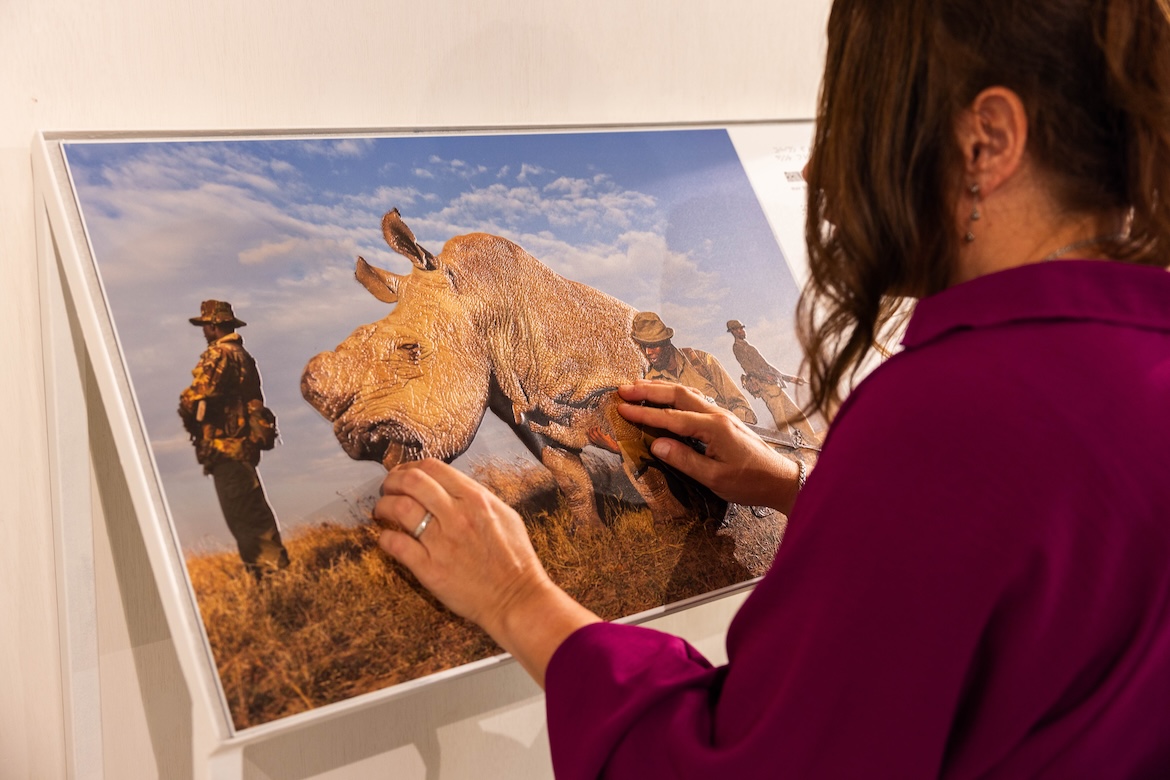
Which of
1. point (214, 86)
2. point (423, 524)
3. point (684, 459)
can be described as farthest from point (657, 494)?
point (214, 86)

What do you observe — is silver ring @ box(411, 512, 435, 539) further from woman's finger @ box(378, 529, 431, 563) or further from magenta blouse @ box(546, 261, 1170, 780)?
magenta blouse @ box(546, 261, 1170, 780)

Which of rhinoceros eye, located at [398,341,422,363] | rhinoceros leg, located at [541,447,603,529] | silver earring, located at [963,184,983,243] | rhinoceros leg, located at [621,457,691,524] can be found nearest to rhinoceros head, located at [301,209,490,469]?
rhinoceros eye, located at [398,341,422,363]

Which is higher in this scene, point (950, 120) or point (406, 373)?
point (950, 120)

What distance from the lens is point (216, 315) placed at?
3.35 feet

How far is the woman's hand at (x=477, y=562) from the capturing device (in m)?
0.98

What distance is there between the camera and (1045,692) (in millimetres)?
750

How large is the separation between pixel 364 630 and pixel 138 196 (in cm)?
52

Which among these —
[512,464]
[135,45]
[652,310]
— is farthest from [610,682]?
[135,45]

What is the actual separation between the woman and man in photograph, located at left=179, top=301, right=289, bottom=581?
0.27 m

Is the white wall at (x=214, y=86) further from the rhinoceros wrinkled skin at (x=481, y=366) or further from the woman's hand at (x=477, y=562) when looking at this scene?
the woman's hand at (x=477, y=562)

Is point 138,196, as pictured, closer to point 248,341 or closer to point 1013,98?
point 248,341

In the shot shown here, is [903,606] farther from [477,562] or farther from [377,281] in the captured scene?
[377,281]

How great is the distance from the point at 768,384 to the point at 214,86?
Result: 2.80 feet

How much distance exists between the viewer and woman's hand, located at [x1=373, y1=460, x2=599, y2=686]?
978mm
